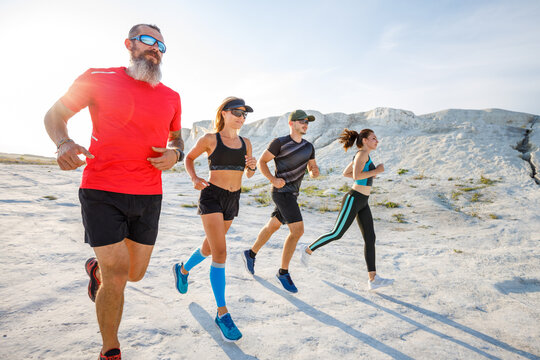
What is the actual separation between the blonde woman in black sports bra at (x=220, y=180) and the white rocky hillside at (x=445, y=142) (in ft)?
51.0

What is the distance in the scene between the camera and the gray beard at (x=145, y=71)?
2346 mm

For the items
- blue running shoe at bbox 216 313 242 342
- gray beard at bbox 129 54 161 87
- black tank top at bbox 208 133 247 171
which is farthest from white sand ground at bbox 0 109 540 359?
gray beard at bbox 129 54 161 87

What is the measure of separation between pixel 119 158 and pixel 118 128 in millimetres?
233

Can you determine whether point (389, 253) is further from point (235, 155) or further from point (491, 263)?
point (235, 155)

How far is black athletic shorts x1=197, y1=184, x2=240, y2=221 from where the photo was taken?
3.22m

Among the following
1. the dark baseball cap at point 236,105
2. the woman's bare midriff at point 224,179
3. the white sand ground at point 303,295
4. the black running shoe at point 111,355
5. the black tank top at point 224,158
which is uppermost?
the dark baseball cap at point 236,105

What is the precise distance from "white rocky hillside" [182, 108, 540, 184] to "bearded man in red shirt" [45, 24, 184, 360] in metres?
16.7

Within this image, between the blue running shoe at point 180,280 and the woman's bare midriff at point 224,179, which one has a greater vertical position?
the woman's bare midriff at point 224,179

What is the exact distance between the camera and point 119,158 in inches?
87.2

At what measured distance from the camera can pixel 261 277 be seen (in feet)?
14.3

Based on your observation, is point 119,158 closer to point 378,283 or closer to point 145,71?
point 145,71

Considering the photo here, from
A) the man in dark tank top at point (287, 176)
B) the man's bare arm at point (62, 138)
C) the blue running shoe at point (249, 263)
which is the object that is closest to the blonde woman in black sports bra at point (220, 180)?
the man in dark tank top at point (287, 176)

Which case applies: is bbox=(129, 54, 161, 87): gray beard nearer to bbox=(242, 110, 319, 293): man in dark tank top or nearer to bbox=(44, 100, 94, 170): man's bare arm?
bbox=(44, 100, 94, 170): man's bare arm

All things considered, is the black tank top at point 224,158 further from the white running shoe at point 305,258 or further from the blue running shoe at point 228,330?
the white running shoe at point 305,258
